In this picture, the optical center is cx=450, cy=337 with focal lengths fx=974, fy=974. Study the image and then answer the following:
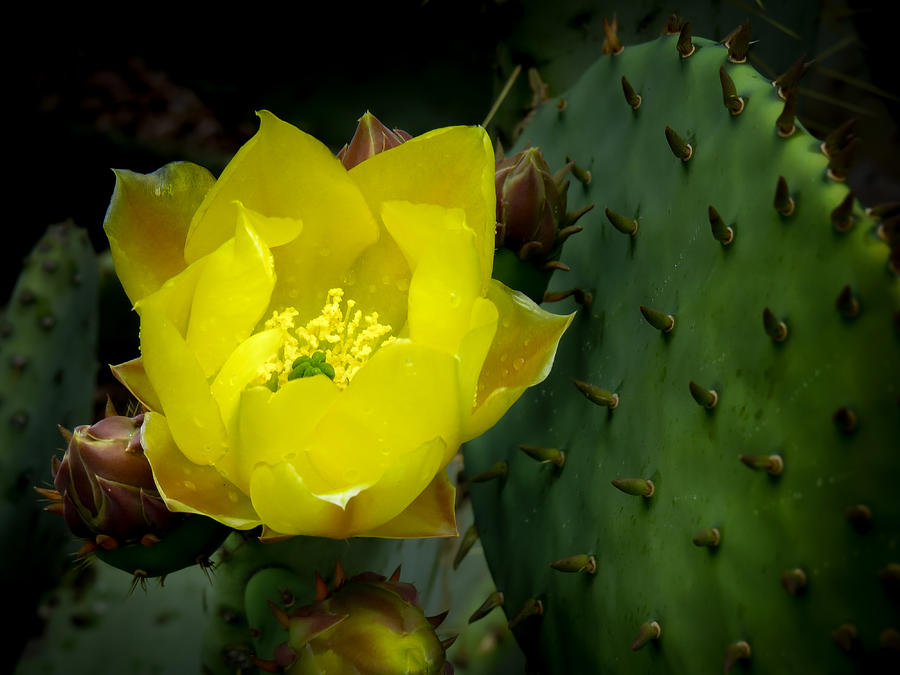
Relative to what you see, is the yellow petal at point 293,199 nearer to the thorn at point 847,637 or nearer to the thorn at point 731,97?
the thorn at point 731,97

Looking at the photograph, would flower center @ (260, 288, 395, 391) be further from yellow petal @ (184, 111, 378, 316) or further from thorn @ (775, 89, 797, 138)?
thorn @ (775, 89, 797, 138)

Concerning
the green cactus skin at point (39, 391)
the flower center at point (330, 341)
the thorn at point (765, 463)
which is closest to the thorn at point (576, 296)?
the flower center at point (330, 341)

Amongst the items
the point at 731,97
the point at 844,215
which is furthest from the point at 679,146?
the point at 844,215

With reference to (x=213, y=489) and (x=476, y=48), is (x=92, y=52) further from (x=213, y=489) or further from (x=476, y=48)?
(x=213, y=489)

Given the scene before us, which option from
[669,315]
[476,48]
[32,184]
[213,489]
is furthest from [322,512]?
[32,184]

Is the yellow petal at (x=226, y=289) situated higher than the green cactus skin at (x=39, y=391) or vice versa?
the yellow petal at (x=226, y=289)

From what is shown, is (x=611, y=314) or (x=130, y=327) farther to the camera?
(x=130, y=327)
